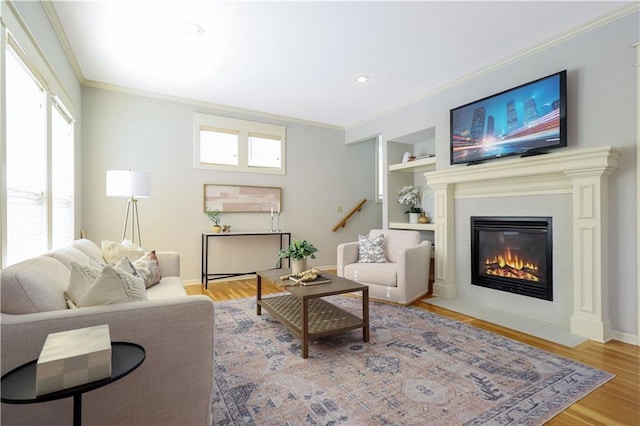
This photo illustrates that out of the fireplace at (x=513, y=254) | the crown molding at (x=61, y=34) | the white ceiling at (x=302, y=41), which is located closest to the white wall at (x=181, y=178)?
the white ceiling at (x=302, y=41)

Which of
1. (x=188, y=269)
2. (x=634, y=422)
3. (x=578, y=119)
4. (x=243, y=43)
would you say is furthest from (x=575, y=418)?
(x=188, y=269)

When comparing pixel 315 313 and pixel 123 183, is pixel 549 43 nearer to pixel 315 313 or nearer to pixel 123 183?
pixel 315 313

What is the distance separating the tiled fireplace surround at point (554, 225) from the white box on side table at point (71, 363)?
306 centimetres

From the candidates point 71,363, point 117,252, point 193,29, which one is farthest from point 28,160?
point 71,363

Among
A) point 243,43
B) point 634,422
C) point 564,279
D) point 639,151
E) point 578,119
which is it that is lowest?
point 634,422

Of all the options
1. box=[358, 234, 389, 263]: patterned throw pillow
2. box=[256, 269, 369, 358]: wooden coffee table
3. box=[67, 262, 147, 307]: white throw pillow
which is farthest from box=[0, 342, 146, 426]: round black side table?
box=[358, 234, 389, 263]: patterned throw pillow

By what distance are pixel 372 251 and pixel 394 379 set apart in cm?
201

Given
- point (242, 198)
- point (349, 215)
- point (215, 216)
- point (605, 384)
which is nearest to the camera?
point (605, 384)

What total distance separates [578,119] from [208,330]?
334cm

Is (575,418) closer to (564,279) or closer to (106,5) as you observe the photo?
(564,279)

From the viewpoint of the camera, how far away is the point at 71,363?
0.88 metres

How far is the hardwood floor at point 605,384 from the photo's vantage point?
1.53 metres

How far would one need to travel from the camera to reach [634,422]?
4.92 ft

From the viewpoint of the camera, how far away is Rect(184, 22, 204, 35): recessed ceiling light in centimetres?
261
